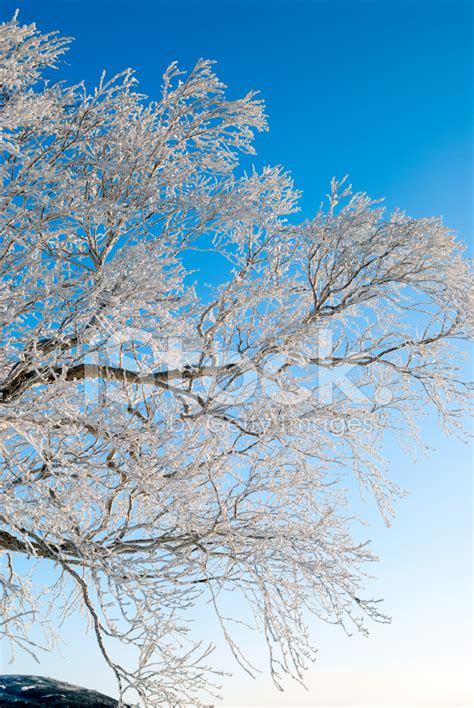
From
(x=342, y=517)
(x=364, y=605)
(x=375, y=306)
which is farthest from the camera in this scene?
(x=375, y=306)

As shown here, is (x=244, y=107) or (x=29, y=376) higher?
(x=244, y=107)

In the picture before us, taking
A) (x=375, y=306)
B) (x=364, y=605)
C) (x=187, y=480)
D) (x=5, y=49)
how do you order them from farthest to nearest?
(x=375, y=306)
(x=187, y=480)
(x=364, y=605)
(x=5, y=49)

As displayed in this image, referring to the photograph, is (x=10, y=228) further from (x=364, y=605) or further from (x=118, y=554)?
(x=364, y=605)

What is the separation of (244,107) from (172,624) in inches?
187

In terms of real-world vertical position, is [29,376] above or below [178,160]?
below

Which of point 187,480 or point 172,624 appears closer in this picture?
point 172,624

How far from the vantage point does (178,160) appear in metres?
7.16

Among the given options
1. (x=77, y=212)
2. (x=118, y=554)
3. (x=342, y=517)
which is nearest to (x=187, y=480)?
(x=118, y=554)

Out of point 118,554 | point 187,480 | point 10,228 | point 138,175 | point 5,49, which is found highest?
point 138,175

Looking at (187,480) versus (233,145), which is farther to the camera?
(233,145)

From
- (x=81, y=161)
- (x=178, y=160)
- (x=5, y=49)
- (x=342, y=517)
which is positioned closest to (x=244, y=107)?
(x=178, y=160)

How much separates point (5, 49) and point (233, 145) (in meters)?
2.38

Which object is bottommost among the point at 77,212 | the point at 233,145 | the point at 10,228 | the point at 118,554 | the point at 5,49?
the point at 118,554

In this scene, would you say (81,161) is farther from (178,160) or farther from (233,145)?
(233,145)
